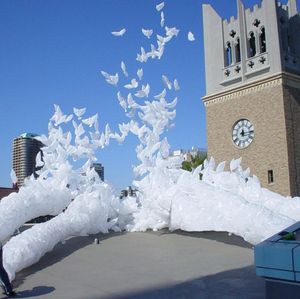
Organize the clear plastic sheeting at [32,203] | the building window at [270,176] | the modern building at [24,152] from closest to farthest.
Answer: the clear plastic sheeting at [32,203], the building window at [270,176], the modern building at [24,152]

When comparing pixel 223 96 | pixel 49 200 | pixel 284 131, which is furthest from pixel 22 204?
pixel 223 96

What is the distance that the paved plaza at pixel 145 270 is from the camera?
6.22m

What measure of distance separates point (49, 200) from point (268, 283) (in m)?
7.06

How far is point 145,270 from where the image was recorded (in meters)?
7.57

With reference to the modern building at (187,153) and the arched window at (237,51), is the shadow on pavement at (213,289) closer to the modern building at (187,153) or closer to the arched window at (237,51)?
the modern building at (187,153)

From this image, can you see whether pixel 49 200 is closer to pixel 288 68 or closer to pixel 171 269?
pixel 171 269

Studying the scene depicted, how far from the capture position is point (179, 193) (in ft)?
36.7

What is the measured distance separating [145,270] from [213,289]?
170 centimetres

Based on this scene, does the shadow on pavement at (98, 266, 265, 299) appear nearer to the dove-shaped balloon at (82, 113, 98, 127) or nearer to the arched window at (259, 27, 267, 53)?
the dove-shaped balloon at (82, 113, 98, 127)

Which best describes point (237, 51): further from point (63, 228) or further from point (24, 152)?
point (24, 152)

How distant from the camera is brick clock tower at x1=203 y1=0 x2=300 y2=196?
22.9 meters

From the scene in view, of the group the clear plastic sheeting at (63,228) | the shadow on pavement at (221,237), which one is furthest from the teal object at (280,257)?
the shadow on pavement at (221,237)

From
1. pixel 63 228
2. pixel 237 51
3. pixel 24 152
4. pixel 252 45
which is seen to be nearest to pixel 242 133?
pixel 237 51

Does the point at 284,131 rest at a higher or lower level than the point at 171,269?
higher
